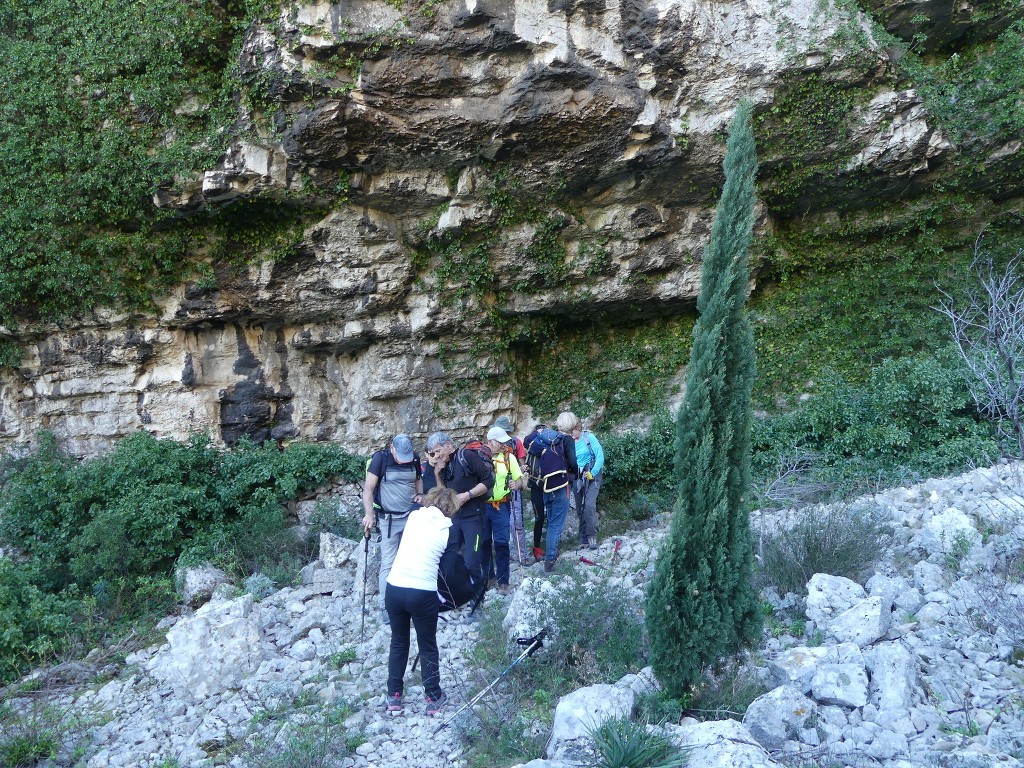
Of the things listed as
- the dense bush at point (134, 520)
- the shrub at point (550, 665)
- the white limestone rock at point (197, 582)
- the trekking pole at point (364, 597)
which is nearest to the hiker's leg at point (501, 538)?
the shrub at point (550, 665)

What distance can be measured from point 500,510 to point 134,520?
17.9 feet

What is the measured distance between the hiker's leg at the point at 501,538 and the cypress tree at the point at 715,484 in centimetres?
254

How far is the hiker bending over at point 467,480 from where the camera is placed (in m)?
6.07

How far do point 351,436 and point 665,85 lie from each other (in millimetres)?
7574

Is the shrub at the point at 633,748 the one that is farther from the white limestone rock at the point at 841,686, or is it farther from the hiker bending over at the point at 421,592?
the hiker bending over at the point at 421,592

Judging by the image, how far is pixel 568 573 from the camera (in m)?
6.48

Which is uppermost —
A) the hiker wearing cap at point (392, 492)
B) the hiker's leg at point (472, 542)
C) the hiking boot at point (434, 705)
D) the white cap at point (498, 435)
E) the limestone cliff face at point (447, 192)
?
the limestone cliff face at point (447, 192)

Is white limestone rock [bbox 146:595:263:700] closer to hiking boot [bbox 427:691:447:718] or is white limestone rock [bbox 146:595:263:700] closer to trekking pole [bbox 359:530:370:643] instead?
Result: trekking pole [bbox 359:530:370:643]

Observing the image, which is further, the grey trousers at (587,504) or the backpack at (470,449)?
the grey trousers at (587,504)

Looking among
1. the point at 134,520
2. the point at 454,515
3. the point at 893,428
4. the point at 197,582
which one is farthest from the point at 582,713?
the point at 893,428

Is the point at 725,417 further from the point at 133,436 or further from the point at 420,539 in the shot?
the point at 133,436

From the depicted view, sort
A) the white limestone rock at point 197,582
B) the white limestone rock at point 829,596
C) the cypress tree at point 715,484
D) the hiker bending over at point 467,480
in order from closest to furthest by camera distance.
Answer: the cypress tree at point 715,484 → the white limestone rock at point 829,596 → the hiker bending over at point 467,480 → the white limestone rock at point 197,582

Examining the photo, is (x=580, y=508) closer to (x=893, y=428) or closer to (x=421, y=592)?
(x=421, y=592)

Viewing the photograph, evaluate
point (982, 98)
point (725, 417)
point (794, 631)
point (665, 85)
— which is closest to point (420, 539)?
point (725, 417)
